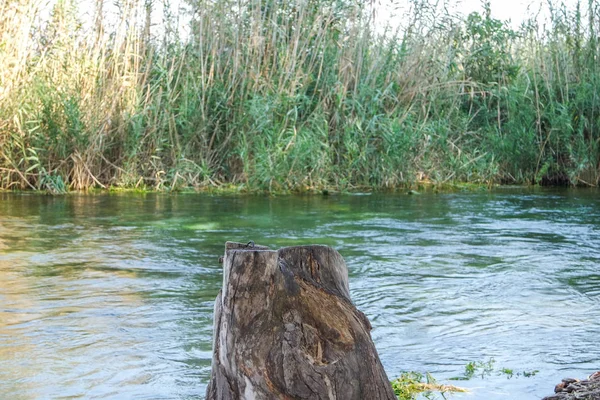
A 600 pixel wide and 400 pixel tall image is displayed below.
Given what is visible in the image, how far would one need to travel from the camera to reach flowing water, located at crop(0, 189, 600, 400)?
3539 millimetres

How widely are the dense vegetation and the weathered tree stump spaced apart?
26.2ft

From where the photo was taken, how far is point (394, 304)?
4832 millimetres

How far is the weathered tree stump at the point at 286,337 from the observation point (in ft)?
7.75

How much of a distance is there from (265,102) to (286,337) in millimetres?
8469

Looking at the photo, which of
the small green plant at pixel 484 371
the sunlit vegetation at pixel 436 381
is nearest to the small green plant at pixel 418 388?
the sunlit vegetation at pixel 436 381

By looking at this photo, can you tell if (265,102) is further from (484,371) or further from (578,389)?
(578,389)

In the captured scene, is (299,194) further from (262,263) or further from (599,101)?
(262,263)

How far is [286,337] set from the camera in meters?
2.42

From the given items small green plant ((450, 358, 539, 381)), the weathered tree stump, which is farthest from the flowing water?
the weathered tree stump

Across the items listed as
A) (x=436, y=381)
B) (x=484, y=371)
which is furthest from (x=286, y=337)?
(x=484, y=371)

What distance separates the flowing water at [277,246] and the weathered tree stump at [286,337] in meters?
0.82

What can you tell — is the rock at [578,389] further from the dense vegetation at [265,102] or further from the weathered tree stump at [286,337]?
the dense vegetation at [265,102]

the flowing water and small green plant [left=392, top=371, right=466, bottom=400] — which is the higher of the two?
the flowing water

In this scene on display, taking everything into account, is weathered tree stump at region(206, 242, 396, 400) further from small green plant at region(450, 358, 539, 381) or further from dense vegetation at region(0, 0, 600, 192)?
dense vegetation at region(0, 0, 600, 192)
